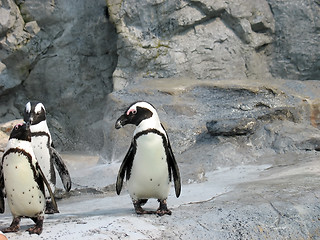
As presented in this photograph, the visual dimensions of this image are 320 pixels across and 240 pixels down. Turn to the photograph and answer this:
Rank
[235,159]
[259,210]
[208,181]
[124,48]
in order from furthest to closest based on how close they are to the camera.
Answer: [124,48] < [235,159] < [208,181] < [259,210]

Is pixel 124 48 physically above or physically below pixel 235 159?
above

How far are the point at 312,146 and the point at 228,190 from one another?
6.13 ft

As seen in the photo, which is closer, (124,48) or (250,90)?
(250,90)

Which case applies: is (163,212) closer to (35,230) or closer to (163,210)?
(163,210)

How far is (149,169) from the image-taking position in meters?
3.61

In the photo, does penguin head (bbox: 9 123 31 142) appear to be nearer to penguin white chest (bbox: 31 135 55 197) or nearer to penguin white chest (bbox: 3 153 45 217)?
penguin white chest (bbox: 3 153 45 217)

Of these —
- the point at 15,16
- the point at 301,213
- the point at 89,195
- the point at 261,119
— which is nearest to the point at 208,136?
the point at 261,119

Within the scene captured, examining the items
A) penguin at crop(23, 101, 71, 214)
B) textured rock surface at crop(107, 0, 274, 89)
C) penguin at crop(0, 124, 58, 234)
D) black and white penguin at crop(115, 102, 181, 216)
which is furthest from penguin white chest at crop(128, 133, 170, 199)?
textured rock surface at crop(107, 0, 274, 89)

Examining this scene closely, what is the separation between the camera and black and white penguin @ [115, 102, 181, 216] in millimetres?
3600

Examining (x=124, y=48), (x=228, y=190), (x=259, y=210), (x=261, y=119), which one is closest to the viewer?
(x=259, y=210)

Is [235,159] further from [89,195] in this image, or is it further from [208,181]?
[89,195]

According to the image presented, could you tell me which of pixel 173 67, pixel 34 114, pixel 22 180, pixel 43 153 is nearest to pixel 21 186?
pixel 22 180

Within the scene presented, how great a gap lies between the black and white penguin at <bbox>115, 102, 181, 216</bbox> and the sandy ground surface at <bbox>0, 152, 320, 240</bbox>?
16 cm

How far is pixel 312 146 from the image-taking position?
5945mm
